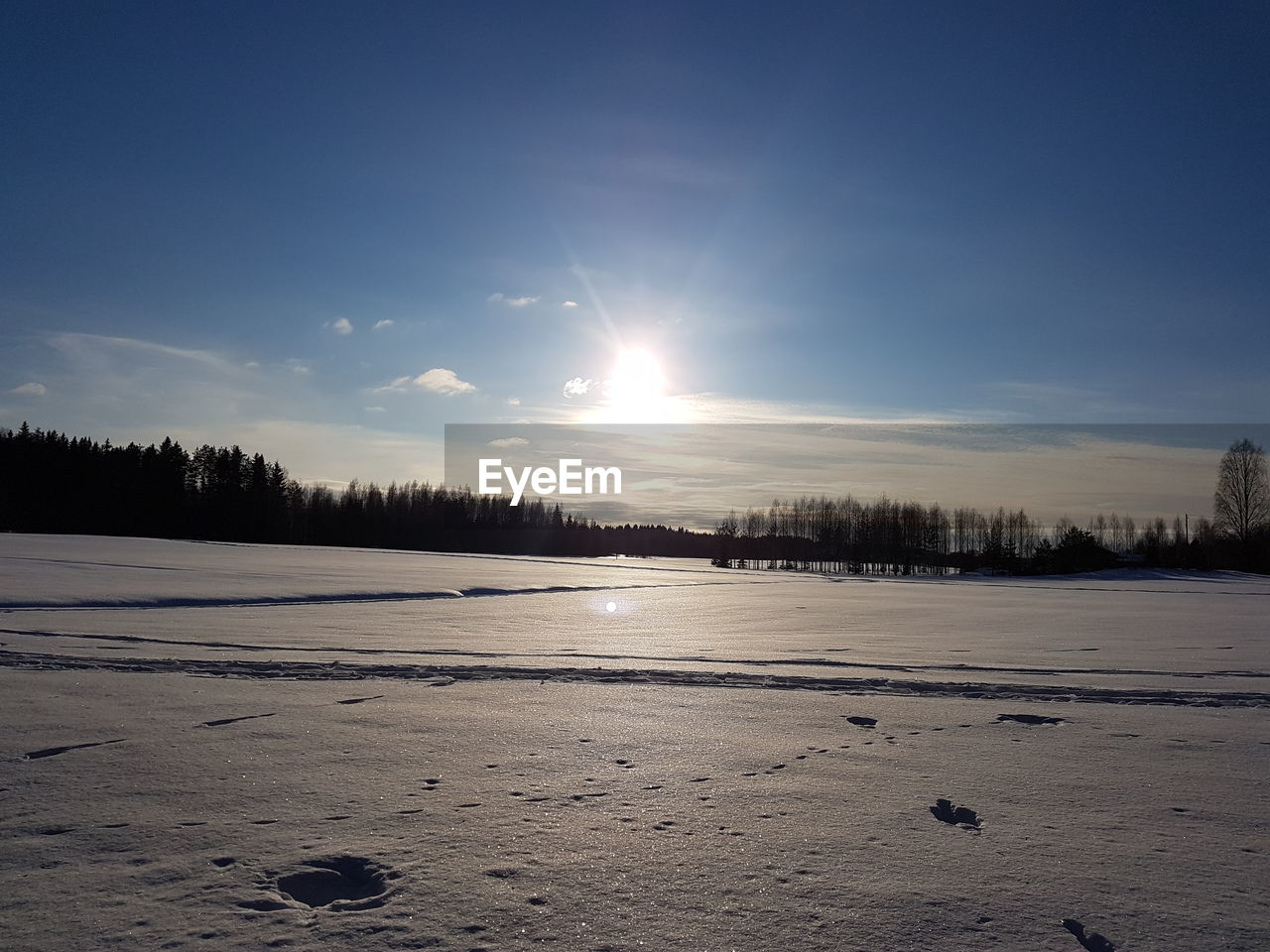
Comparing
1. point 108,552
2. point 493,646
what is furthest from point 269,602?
point 108,552

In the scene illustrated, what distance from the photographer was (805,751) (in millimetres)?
3770

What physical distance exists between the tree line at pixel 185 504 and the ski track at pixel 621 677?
5330cm

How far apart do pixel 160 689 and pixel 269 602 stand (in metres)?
7.95

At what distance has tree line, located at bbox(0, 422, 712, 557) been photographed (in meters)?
52.2

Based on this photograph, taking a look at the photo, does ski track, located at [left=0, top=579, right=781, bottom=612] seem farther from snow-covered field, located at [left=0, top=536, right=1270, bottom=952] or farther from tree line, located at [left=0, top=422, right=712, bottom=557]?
tree line, located at [left=0, top=422, right=712, bottom=557]

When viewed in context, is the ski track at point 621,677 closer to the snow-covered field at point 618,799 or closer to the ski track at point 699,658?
the snow-covered field at point 618,799

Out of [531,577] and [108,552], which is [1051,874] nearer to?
[531,577]

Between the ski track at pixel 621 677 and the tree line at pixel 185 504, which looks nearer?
the ski track at pixel 621 677

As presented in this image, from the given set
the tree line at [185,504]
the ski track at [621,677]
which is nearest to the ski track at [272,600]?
the ski track at [621,677]

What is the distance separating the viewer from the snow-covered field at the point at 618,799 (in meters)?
2.08

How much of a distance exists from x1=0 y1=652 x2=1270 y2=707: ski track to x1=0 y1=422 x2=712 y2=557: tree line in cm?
5330

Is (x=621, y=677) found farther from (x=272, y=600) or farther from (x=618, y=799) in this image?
(x=272, y=600)

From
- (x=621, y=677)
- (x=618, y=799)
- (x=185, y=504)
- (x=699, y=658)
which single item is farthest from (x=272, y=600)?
(x=185, y=504)

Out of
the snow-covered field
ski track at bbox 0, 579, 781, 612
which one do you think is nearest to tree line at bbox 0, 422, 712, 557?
ski track at bbox 0, 579, 781, 612
